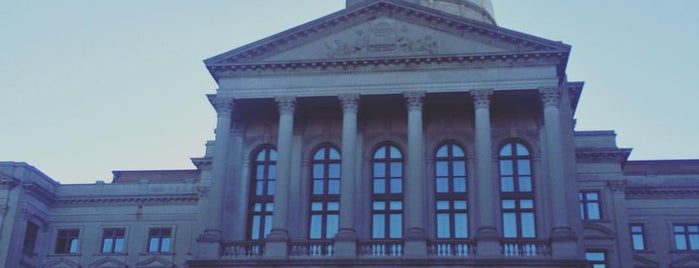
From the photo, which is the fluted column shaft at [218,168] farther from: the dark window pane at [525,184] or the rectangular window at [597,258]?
the rectangular window at [597,258]

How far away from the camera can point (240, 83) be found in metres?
40.8

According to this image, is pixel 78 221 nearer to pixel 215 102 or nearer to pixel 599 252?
pixel 215 102

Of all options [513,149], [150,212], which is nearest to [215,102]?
[513,149]

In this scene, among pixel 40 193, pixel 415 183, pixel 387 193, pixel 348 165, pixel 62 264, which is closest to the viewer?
pixel 415 183

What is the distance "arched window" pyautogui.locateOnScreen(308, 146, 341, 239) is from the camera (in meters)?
39.5

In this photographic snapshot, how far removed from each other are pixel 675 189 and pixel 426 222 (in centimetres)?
2214

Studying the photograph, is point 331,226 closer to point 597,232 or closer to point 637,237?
point 597,232

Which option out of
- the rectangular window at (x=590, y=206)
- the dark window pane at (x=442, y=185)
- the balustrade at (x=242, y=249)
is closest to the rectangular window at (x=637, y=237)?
the rectangular window at (x=590, y=206)

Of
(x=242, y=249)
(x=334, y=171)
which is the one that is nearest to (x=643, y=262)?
(x=334, y=171)

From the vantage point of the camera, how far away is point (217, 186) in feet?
126

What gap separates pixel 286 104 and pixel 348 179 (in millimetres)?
5248

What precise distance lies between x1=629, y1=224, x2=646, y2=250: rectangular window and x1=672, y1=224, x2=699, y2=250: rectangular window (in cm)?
197

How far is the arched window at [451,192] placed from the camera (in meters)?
38.8

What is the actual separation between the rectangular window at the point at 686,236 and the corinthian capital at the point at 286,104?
27158mm
